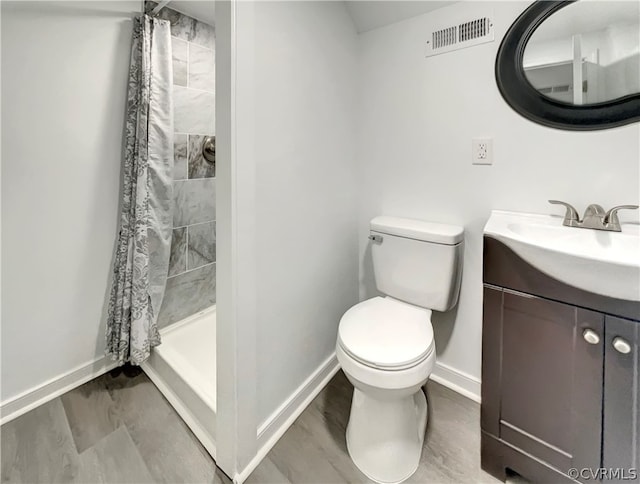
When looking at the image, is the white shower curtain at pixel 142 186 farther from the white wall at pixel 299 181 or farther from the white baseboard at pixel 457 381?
the white baseboard at pixel 457 381

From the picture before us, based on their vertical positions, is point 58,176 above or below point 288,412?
above

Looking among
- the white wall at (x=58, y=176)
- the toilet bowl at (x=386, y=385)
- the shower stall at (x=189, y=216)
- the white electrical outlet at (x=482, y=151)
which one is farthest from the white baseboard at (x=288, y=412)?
the white electrical outlet at (x=482, y=151)

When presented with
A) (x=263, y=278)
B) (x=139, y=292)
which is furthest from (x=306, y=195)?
(x=139, y=292)

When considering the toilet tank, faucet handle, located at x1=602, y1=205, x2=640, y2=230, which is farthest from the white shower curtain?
faucet handle, located at x1=602, y1=205, x2=640, y2=230

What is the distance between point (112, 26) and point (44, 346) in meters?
1.56

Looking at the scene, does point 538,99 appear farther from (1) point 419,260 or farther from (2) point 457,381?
(2) point 457,381

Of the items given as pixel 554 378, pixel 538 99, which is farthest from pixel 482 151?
pixel 554 378

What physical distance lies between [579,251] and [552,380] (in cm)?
42

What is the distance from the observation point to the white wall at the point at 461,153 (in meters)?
1.18

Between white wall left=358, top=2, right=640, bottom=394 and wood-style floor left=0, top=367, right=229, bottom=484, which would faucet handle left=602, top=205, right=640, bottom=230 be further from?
wood-style floor left=0, top=367, right=229, bottom=484

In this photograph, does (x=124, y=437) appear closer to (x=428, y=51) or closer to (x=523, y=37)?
(x=428, y=51)

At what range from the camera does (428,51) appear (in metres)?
1.45

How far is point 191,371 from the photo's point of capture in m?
1.49

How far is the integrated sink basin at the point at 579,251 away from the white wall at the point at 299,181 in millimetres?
726
